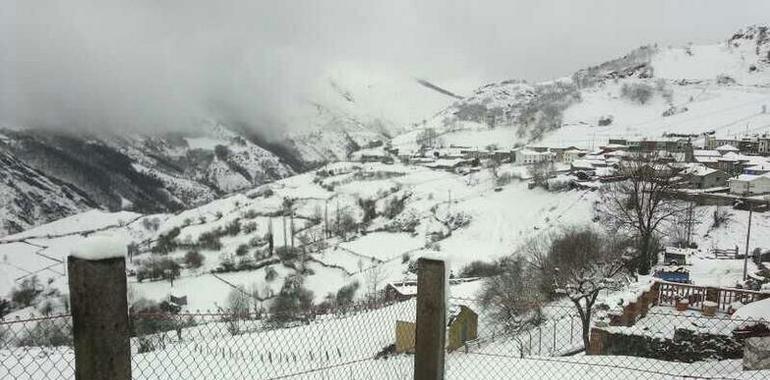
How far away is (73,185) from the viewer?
4948 inches

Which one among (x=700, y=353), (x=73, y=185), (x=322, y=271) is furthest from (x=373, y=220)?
(x=73, y=185)

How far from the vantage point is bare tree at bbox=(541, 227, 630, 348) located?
12.4 m

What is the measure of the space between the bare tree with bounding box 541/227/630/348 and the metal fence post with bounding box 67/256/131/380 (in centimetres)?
1056

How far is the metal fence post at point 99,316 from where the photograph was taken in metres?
2.16

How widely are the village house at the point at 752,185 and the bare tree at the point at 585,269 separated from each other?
842 inches

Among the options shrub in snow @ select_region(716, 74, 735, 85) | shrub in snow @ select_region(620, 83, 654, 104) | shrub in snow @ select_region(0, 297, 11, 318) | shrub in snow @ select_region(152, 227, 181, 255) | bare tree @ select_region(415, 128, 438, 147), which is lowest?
shrub in snow @ select_region(0, 297, 11, 318)

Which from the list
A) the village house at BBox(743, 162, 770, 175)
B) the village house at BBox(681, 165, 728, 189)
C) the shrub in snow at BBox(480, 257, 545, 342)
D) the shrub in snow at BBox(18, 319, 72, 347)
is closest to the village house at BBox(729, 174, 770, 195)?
the village house at BBox(681, 165, 728, 189)

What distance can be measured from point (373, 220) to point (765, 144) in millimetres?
47930

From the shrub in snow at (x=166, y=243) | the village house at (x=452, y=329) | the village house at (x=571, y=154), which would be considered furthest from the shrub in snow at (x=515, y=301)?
the village house at (x=571, y=154)

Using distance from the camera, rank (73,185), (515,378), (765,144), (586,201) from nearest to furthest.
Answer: (515,378)
(586,201)
(765,144)
(73,185)

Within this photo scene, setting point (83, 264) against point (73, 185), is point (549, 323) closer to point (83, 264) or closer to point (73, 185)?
point (83, 264)

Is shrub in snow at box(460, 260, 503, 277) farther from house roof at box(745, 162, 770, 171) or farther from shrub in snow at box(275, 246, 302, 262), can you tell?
house roof at box(745, 162, 770, 171)

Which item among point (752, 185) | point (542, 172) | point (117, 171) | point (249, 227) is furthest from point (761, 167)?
point (117, 171)

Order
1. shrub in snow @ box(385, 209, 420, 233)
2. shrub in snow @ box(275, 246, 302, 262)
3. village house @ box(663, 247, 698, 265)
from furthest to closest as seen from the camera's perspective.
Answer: shrub in snow @ box(385, 209, 420, 233), shrub in snow @ box(275, 246, 302, 262), village house @ box(663, 247, 698, 265)
